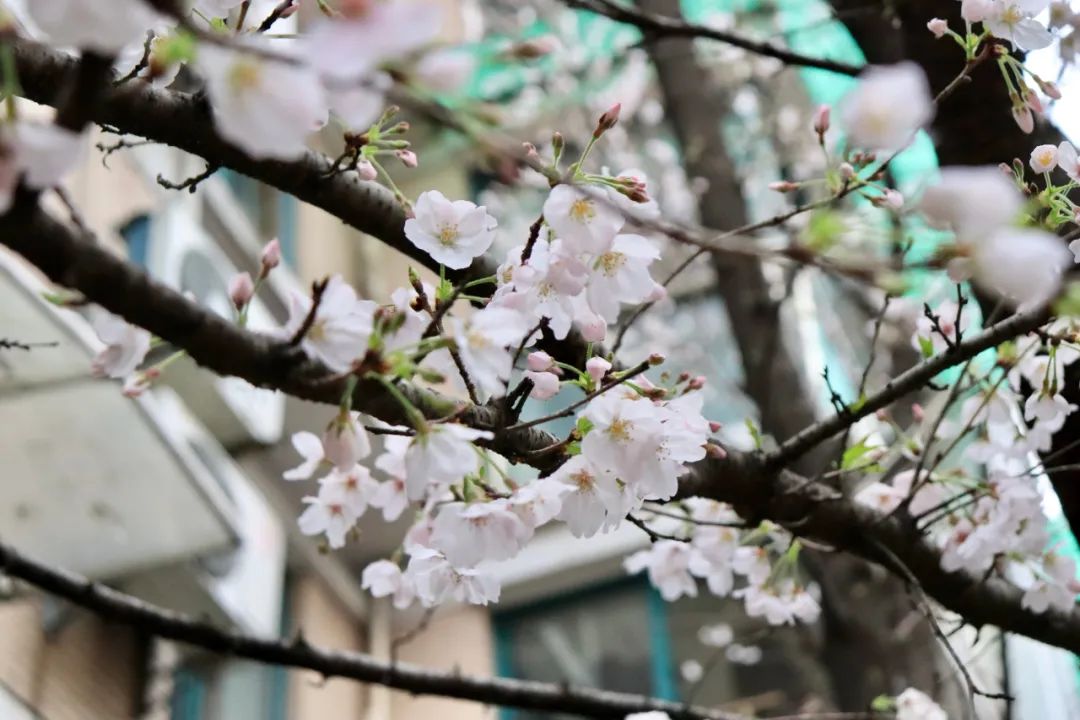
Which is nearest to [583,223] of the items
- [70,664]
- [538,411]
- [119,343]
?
[119,343]

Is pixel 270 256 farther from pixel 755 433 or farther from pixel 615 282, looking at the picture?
pixel 755 433

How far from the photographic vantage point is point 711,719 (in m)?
1.23

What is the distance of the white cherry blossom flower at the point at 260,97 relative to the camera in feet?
1.27

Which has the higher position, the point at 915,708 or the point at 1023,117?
the point at 1023,117

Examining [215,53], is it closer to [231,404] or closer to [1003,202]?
[1003,202]

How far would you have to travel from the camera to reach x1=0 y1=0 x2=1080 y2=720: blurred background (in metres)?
1.82

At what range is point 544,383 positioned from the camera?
0.71 metres

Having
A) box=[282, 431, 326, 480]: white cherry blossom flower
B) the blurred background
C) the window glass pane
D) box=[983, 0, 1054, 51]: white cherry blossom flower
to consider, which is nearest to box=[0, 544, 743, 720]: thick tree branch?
the blurred background

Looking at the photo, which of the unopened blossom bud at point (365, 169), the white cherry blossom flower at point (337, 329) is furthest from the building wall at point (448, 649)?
the white cherry blossom flower at point (337, 329)

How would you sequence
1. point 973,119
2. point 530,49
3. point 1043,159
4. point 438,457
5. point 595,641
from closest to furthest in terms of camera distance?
point 530,49 < point 438,457 < point 1043,159 < point 973,119 < point 595,641

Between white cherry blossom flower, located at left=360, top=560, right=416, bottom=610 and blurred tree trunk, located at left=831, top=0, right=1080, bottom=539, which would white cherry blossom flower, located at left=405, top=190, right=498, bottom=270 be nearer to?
white cherry blossom flower, located at left=360, top=560, right=416, bottom=610

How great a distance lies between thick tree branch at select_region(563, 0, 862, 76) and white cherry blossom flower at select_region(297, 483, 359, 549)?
61 cm

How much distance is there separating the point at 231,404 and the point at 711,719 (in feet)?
5.17

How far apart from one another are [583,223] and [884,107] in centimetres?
29
